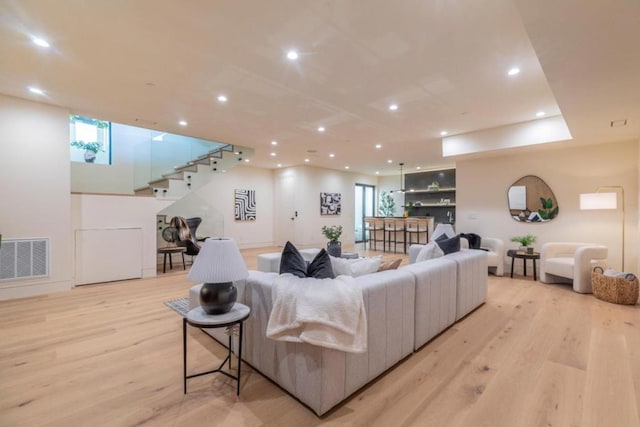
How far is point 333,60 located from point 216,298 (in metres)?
2.50

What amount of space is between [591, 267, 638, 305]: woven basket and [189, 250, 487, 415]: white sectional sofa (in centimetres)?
258

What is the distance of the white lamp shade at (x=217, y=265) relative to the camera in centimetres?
187

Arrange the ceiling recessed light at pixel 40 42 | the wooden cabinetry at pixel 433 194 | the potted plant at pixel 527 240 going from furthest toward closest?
the wooden cabinetry at pixel 433 194 → the potted plant at pixel 527 240 → the ceiling recessed light at pixel 40 42

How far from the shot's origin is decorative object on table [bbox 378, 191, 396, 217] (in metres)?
11.5

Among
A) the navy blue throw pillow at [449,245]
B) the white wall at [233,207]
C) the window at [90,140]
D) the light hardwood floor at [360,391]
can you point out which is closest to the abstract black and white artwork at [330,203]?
the white wall at [233,207]

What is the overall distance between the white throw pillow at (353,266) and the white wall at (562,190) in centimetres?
464

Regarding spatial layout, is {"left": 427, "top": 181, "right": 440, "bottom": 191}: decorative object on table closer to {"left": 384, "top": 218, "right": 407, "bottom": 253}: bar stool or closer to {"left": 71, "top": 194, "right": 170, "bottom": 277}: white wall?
{"left": 384, "top": 218, "right": 407, "bottom": 253}: bar stool

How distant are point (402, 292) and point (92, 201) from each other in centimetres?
509

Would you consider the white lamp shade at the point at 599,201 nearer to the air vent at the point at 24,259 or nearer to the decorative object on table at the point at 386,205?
the decorative object on table at the point at 386,205

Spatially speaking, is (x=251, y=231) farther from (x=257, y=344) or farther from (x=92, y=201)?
(x=257, y=344)

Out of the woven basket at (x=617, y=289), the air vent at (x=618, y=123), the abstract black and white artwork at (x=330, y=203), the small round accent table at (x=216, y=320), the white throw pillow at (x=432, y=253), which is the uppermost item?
the air vent at (x=618, y=123)

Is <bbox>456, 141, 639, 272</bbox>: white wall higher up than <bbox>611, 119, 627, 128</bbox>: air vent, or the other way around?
<bbox>611, 119, 627, 128</bbox>: air vent

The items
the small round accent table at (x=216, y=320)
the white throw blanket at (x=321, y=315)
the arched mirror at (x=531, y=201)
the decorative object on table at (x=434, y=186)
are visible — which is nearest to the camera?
the white throw blanket at (x=321, y=315)

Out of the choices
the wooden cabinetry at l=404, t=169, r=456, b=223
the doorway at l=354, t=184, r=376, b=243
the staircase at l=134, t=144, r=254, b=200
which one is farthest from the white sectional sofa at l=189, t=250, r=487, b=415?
the doorway at l=354, t=184, r=376, b=243
